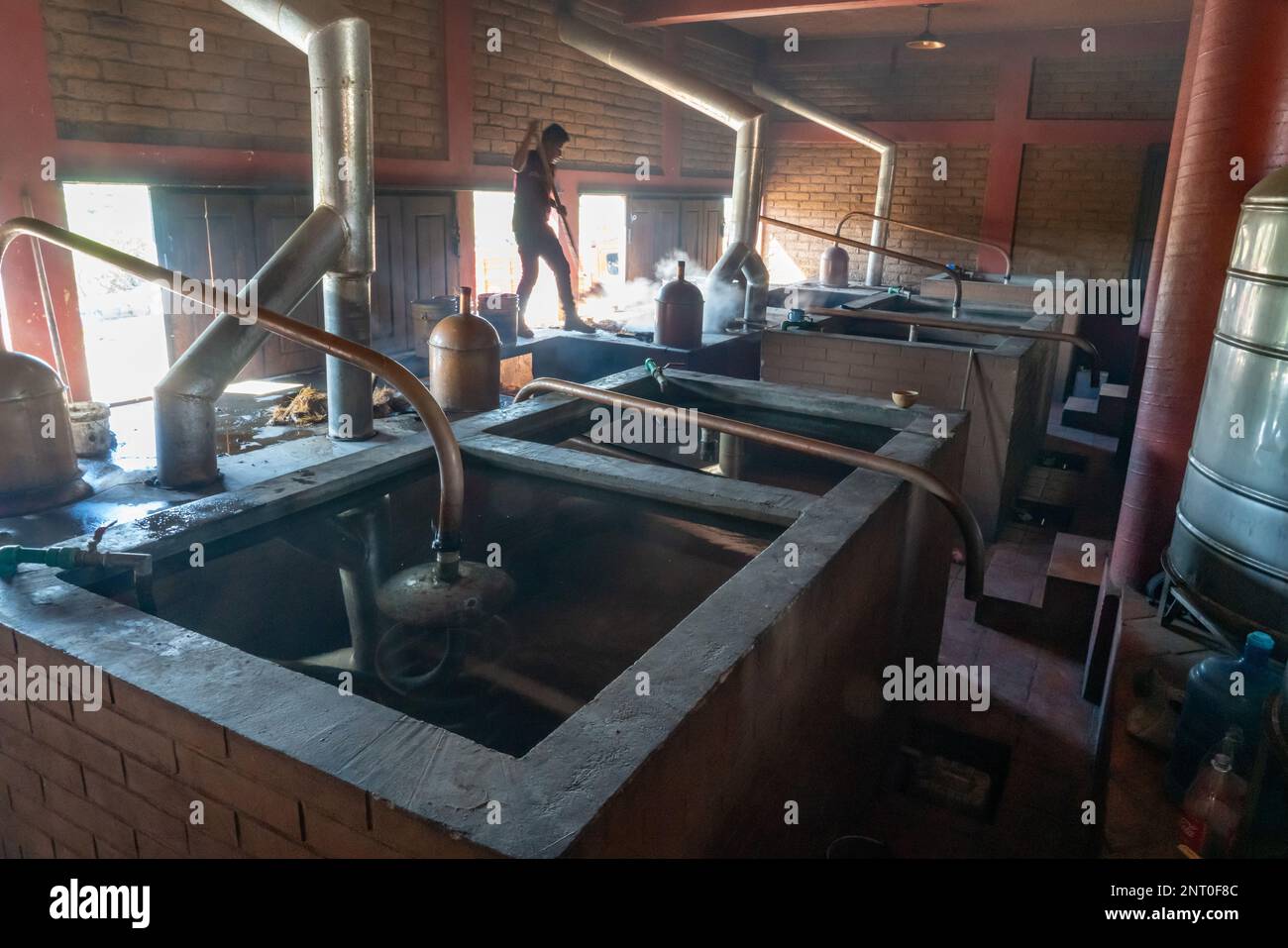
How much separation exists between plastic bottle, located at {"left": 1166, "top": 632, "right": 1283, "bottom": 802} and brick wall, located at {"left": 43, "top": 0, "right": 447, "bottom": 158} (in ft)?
22.9

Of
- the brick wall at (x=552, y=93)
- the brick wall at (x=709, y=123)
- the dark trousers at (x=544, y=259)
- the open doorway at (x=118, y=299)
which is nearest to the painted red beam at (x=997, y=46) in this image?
the brick wall at (x=709, y=123)

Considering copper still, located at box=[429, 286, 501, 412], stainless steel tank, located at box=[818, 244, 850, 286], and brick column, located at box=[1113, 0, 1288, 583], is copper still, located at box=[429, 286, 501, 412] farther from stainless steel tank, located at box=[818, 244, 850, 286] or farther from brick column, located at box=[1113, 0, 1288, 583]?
stainless steel tank, located at box=[818, 244, 850, 286]

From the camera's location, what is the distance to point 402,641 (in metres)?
2.69

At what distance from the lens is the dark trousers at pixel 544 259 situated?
862 cm

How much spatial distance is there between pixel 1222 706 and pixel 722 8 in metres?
8.98

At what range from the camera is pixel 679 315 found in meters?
7.85

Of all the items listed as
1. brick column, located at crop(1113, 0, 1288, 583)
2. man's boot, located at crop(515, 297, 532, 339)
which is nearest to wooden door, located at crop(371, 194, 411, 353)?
man's boot, located at crop(515, 297, 532, 339)

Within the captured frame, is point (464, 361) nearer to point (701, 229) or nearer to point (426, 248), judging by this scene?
point (426, 248)

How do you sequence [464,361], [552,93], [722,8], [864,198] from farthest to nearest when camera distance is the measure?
[864,198] < [552,93] < [722,8] < [464,361]

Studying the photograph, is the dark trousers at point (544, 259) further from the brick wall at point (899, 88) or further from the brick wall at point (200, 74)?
the brick wall at point (899, 88)

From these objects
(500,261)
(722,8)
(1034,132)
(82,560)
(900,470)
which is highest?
(722,8)

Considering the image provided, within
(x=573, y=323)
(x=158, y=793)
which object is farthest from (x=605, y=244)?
(x=158, y=793)

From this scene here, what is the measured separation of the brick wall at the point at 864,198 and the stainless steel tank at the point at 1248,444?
10906mm
